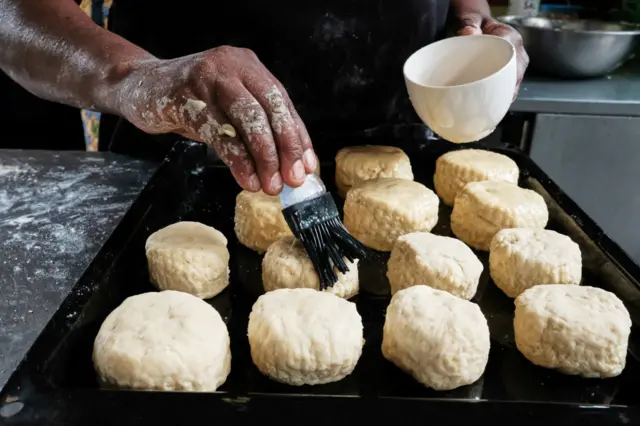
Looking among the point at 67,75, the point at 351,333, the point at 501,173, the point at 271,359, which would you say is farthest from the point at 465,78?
the point at 67,75

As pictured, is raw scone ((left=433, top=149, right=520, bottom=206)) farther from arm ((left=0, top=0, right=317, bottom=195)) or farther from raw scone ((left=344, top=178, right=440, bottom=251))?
arm ((left=0, top=0, right=317, bottom=195))

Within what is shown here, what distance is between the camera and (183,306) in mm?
1053

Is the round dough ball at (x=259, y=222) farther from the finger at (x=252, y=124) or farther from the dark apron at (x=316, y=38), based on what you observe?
the dark apron at (x=316, y=38)

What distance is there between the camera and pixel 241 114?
104 centimetres

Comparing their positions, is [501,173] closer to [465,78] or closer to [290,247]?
[465,78]

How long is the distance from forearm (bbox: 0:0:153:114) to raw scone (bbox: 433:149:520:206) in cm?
86

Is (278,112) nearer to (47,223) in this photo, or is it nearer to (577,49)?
(47,223)

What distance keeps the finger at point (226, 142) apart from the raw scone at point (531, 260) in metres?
0.57

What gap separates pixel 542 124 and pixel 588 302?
1.37m

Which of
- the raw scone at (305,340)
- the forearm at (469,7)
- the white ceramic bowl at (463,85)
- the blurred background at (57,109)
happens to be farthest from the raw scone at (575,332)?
the blurred background at (57,109)

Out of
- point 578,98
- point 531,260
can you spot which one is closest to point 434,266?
point 531,260

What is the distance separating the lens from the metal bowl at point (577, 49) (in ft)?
7.89

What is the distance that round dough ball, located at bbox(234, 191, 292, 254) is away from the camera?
55.7 inches

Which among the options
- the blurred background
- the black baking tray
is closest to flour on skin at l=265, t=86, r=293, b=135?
the black baking tray
